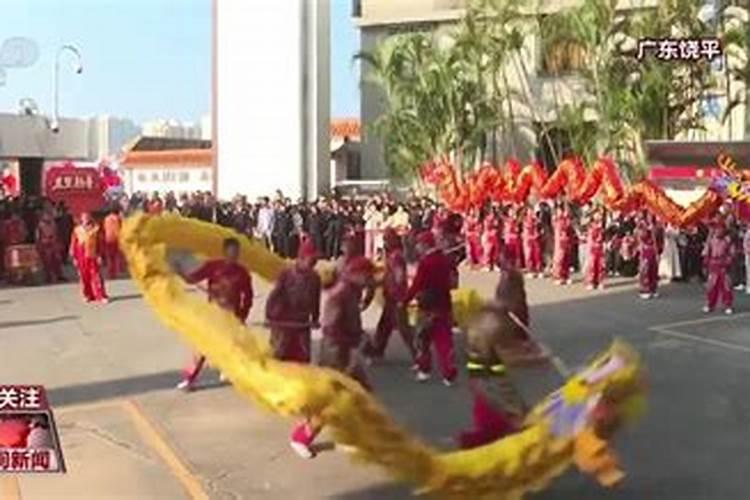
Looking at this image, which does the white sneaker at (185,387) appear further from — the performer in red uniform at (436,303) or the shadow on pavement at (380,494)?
the shadow on pavement at (380,494)

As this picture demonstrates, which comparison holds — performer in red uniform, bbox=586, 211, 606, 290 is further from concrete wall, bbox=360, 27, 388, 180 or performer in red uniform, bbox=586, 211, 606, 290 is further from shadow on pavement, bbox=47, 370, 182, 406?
concrete wall, bbox=360, 27, 388, 180

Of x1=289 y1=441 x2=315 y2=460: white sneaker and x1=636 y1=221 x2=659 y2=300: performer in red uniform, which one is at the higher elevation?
x1=636 y1=221 x2=659 y2=300: performer in red uniform

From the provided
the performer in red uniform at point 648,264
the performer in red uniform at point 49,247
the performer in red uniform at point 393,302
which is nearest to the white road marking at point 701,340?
the performer in red uniform at point 648,264

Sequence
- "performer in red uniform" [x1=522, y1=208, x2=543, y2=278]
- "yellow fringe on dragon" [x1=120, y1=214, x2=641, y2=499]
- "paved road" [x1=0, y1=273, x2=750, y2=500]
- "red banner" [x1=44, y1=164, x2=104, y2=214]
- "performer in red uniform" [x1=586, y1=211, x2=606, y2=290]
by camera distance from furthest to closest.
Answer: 1. "red banner" [x1=44, y1=164, x2=104, y2=214]
2. "performer in red uniform" [x1=522, y1=208, x2=543, y2=278]
3. "performer in red uniform" [x1=586, y1=211, x2=606, y2=290]
4. "paved road" [x1=0, y1=273, x2=750, y2=500]
5. "yellow fringe on dragon" [x1=120, y1=214, x2=641, y2=499]

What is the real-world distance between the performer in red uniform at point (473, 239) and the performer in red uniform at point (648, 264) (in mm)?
5887

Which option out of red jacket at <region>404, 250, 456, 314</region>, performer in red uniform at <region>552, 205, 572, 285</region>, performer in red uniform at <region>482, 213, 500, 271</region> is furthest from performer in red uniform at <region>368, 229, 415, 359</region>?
performer in red uniform at <region>482, 213, 500, 271</region>

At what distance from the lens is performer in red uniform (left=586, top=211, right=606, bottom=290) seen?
21.7 m

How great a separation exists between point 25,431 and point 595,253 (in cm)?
1575

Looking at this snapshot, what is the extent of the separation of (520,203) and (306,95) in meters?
11.8

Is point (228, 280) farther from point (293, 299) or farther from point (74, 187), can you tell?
point (74, 187)

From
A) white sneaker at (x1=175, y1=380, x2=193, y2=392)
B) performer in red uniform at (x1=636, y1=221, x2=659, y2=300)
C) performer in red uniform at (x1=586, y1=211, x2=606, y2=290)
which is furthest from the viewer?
performer in red uniform at (x1=586, y1=211, x2=606, y2=290)

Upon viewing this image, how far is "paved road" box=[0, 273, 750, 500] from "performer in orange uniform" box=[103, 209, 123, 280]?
2364 millimetres

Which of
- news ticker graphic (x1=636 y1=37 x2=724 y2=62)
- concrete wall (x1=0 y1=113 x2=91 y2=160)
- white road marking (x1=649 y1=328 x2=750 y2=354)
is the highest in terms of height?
news ticker graphic (x1=636 y1=37 x2=724 y2=62)

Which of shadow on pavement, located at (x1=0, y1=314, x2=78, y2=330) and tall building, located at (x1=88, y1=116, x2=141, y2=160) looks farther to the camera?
tall building, located at (x1=88, y1=116, x2=141, y2=160)
